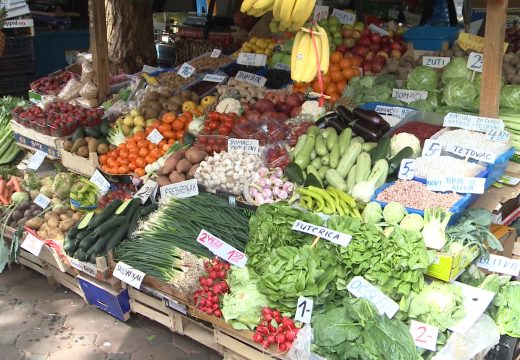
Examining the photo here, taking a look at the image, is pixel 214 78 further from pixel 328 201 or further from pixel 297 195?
pixel 328 201

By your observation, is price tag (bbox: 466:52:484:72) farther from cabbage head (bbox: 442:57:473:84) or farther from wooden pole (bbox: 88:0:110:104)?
wooden pole (bbox: 88:0:110:104)

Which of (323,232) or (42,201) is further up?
(323,232)

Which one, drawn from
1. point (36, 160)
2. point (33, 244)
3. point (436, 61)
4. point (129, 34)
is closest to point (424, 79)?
point (436, 61)

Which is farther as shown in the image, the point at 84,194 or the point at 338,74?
the point at 338,74

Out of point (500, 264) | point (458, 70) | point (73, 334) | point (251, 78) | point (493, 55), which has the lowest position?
point (73, 334)

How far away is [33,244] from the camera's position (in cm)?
398

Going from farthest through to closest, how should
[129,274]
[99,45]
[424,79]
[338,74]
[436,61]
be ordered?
[99,45] → [338,74] → [436,61] → [424,79] → [129,274]

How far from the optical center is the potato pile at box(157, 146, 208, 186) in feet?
12.6

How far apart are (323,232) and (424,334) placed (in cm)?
74

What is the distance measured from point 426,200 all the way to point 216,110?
2.27 metres

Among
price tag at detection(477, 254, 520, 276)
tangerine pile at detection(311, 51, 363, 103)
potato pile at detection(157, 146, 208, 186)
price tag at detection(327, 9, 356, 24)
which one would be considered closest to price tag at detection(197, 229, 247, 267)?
potato pile at detection(157, 146, 208, 186)

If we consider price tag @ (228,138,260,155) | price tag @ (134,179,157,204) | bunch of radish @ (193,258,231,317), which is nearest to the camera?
bunch of radish @ (193,258,231,317)

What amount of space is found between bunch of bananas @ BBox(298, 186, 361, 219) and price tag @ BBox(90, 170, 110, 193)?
1853mm

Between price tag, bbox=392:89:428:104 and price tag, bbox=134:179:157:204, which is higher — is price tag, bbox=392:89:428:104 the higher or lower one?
the higher one
